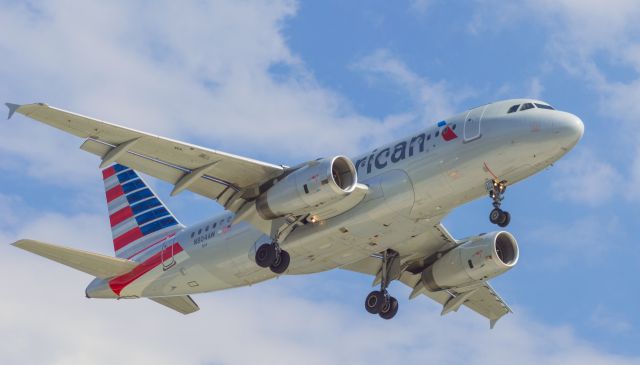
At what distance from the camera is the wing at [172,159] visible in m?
34.6

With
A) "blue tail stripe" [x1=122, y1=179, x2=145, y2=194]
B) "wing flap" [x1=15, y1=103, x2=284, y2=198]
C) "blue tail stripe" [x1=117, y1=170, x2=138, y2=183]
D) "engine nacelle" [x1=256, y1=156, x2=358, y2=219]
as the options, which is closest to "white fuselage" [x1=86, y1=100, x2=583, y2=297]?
"engine nacelle" [x1=256, y1=156, x2=358, y2=219]

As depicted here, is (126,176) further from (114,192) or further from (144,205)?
(144,205)

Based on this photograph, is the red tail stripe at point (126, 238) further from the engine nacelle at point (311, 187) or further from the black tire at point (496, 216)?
the black tire at point (496, 216)

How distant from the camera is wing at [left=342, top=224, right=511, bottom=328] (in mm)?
42688

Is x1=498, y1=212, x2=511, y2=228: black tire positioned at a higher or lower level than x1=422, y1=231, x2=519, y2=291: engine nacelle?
lower

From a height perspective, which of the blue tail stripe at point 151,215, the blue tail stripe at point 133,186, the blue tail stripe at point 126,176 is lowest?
the blue tail stripe at point 151,215

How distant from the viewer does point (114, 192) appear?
49875 millimetres

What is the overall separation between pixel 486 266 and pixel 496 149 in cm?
789

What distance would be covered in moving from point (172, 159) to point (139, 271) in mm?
7585

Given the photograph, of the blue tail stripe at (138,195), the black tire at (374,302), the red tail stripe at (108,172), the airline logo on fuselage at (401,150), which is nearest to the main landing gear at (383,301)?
the black tire at (374,302)

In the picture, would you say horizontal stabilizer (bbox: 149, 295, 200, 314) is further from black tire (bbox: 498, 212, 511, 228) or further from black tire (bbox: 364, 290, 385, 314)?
black tire (bbox: 498, 212, 511, 228)

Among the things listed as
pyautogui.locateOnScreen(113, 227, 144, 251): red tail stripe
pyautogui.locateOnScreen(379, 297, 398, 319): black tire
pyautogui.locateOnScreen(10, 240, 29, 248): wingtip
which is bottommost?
pyautogui.locateOnScreen(10, 240, 29, 248): wingtip

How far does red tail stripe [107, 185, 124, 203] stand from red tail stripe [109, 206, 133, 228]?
0.94m

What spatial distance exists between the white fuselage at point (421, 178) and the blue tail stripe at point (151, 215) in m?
7.82
